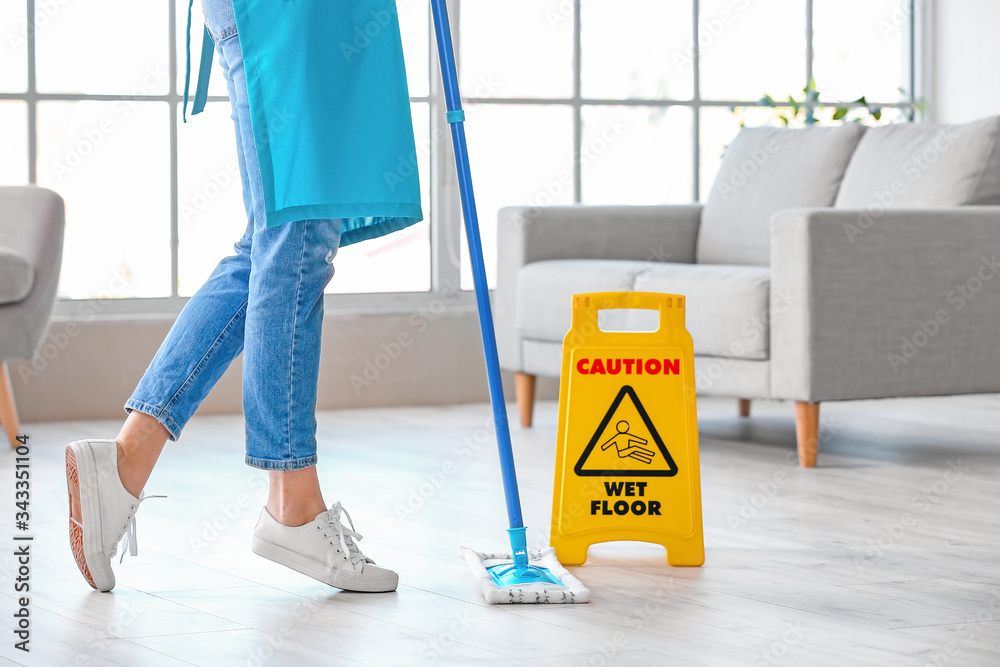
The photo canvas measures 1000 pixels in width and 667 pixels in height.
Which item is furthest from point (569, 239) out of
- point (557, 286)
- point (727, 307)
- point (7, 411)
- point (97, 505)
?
point (97, 505)

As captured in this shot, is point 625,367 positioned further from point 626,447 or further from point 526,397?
point 526,397

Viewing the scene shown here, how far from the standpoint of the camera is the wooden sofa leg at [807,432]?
120 inches

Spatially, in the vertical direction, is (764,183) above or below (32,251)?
above

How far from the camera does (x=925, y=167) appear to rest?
3412 millimetres

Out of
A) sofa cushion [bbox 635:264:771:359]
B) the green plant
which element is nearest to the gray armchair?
sofa cushion [bbox 635:264:771:359]

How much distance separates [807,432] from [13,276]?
1897mm

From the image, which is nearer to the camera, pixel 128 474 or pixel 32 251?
pixel 128 474

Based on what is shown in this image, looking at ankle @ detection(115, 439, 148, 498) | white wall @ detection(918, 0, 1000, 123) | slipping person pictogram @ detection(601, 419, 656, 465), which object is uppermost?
white wall @ detection(918, 0, 1000, 123)

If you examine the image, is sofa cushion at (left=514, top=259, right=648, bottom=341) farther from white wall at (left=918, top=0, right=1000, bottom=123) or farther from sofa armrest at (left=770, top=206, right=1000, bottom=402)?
white wall at (left=918, top=0, right=1000, bottom=123)

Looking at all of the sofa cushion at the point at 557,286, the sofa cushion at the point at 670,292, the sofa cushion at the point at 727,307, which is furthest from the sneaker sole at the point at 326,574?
the sofa cushion at the point at 557,286

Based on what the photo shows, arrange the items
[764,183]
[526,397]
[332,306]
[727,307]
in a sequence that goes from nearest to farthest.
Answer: [727,307] < [526,397] < [764,183] < [332,306]

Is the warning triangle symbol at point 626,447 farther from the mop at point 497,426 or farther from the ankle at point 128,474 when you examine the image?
the ankle at point 128,474

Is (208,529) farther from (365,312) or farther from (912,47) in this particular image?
(912,47)

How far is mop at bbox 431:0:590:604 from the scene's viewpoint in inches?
70.1
